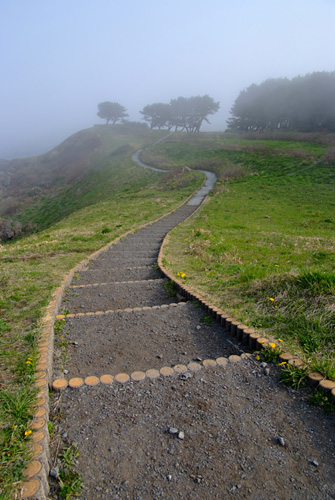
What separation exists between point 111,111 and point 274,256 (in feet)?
313

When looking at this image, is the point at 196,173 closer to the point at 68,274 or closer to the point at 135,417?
the point at 68,274

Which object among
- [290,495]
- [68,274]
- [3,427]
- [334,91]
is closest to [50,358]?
[3,427]

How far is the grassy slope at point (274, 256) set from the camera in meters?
4.25

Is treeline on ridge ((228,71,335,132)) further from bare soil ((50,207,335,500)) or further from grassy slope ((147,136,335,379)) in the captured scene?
bare soil ((50,207,335,500))

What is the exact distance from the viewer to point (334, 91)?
52.7 metres

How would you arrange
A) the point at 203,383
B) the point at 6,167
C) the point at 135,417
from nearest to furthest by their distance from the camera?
1. the point at 135,417
2. the point at 203,383
3. the point at 6,167

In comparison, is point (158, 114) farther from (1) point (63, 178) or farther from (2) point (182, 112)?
(1) point (63, 178)

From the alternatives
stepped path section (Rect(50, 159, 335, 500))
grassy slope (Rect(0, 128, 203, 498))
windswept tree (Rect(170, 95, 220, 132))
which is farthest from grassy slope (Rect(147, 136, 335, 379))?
windswept tree (Rect(170, 95, 220, 132))

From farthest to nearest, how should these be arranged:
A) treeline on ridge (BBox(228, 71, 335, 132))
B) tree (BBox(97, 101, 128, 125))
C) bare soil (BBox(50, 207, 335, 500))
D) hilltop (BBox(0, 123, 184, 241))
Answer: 1. tree (BBox(97, 101, 128, 125))
2. treeline on ridge (BBox(228, 71, 335, 132))
3. hilltop (BBox(0, 123, 184, 241))
4. bare soil (BBox(50, 207, 335, 500))

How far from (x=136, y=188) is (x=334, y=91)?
4438cm

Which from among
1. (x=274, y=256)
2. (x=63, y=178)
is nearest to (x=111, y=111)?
(x=63, y=178)

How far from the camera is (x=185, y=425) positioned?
2.76 metres

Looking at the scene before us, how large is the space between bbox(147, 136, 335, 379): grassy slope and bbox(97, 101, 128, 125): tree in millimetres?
78313

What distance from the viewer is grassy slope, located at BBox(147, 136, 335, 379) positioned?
13.9ft
